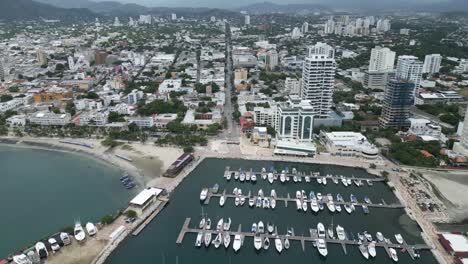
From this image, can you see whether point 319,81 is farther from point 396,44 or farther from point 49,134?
point 396,44

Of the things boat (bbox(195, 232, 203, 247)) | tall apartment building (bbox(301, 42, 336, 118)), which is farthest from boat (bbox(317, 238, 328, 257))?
tall apartment building (bbox(301, 42, 336, 118))

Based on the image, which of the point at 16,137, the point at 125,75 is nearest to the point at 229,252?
the point at 16,137

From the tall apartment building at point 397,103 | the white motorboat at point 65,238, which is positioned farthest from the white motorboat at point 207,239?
the tall apartment building at point 397,103

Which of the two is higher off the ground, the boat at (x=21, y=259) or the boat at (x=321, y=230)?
the boat at (x=21, y=259)

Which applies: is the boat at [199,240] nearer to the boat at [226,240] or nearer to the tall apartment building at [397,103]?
the boat at [226,240]

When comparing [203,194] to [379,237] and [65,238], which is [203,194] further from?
[379,237]

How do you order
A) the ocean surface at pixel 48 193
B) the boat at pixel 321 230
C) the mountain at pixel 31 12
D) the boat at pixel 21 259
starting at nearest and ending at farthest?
the boat at pixel 21 259 → the boat at pixel 321 230 → the ocean surface at pixel 48 193 → the mountain at pixel 31 12

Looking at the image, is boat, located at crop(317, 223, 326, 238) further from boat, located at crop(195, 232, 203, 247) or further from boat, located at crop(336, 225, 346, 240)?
boat, located at crop(195, 232, 203, 247)
